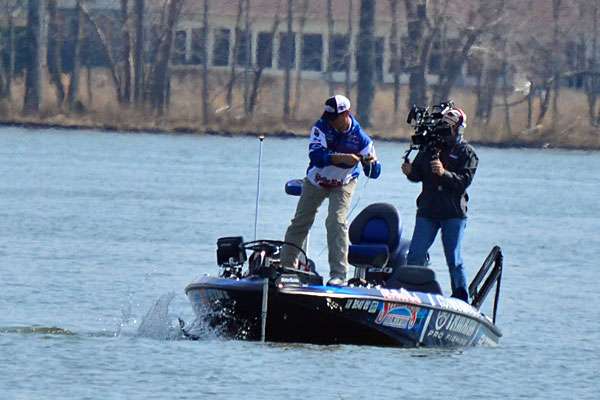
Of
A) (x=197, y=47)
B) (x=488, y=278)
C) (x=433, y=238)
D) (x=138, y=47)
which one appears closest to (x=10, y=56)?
(x=138, y=47)

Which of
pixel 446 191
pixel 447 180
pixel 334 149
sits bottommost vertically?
pixel 446 191

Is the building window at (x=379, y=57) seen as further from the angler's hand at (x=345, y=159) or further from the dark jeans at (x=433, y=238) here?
the angler's hand at (x=345, y=159)

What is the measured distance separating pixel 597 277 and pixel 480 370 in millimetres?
8638

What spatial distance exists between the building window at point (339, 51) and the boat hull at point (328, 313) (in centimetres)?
4858

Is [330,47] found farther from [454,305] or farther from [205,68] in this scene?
[454,305]

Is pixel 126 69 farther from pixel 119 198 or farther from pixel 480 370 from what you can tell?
pixel 480 370

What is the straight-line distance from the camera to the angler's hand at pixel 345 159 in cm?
1467

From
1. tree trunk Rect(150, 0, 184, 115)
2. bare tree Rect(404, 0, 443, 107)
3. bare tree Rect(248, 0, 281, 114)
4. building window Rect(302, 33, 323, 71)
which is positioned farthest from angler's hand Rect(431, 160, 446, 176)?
building window Rect(302, 33, 323, 71)

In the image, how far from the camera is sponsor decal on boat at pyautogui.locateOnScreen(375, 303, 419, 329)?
1439cm

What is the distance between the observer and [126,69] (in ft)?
198

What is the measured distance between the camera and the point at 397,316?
47.7 ft

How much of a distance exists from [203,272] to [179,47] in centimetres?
4483

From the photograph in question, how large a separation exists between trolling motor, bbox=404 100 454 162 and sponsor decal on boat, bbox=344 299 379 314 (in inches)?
54.7

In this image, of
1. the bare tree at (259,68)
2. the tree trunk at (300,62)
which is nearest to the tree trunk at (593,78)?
the tree trunk at (300,62)
